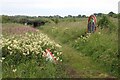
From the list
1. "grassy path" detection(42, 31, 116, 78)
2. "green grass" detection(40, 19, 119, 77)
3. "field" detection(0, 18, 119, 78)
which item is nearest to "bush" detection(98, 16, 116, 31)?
"green grass" detection(40, 19, 119, 77)

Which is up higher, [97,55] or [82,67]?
[97,55]

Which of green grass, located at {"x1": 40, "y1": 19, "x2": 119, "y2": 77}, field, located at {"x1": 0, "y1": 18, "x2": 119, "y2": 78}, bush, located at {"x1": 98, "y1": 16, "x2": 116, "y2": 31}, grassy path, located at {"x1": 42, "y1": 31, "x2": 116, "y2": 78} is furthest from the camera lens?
bush, located at {"x1": 98, "y1": 16, "x2": 116, "y2": 31}

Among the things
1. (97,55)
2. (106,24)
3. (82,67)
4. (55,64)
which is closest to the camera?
(55,64)

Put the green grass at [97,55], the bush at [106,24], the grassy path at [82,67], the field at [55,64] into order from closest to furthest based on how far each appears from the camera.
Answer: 1. the field at [55,64]
2. the grassy path at [82,67]
3. the green grass at [97,55]
4. the bush at [106,24]

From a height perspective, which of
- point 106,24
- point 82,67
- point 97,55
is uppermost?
point 106,24

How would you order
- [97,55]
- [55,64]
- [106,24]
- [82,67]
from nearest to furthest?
[55,64] < [82,67] < [97,55] < [106,24]

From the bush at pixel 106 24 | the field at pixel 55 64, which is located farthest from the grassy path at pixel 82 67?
the bush at pixel 106 24

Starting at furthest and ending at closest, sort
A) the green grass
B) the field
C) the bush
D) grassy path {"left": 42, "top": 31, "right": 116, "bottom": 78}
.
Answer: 1. the bush
2. the green grass
3. grassy path {"left": 42, "top": 31, "right": 116, "bottom": 78}
4. the field

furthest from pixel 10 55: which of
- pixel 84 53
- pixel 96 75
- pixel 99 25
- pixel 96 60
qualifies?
pixel 99 25

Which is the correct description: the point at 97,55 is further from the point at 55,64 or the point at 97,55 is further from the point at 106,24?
the point at 106,24

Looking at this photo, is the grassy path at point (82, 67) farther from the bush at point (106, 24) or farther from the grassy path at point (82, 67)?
the bush at point (106, 24)

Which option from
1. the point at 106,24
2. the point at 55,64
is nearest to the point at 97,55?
the point at 55,64

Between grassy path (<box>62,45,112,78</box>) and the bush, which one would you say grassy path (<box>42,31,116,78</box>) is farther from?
the bush

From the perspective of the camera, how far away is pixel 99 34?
1684 centimetres
